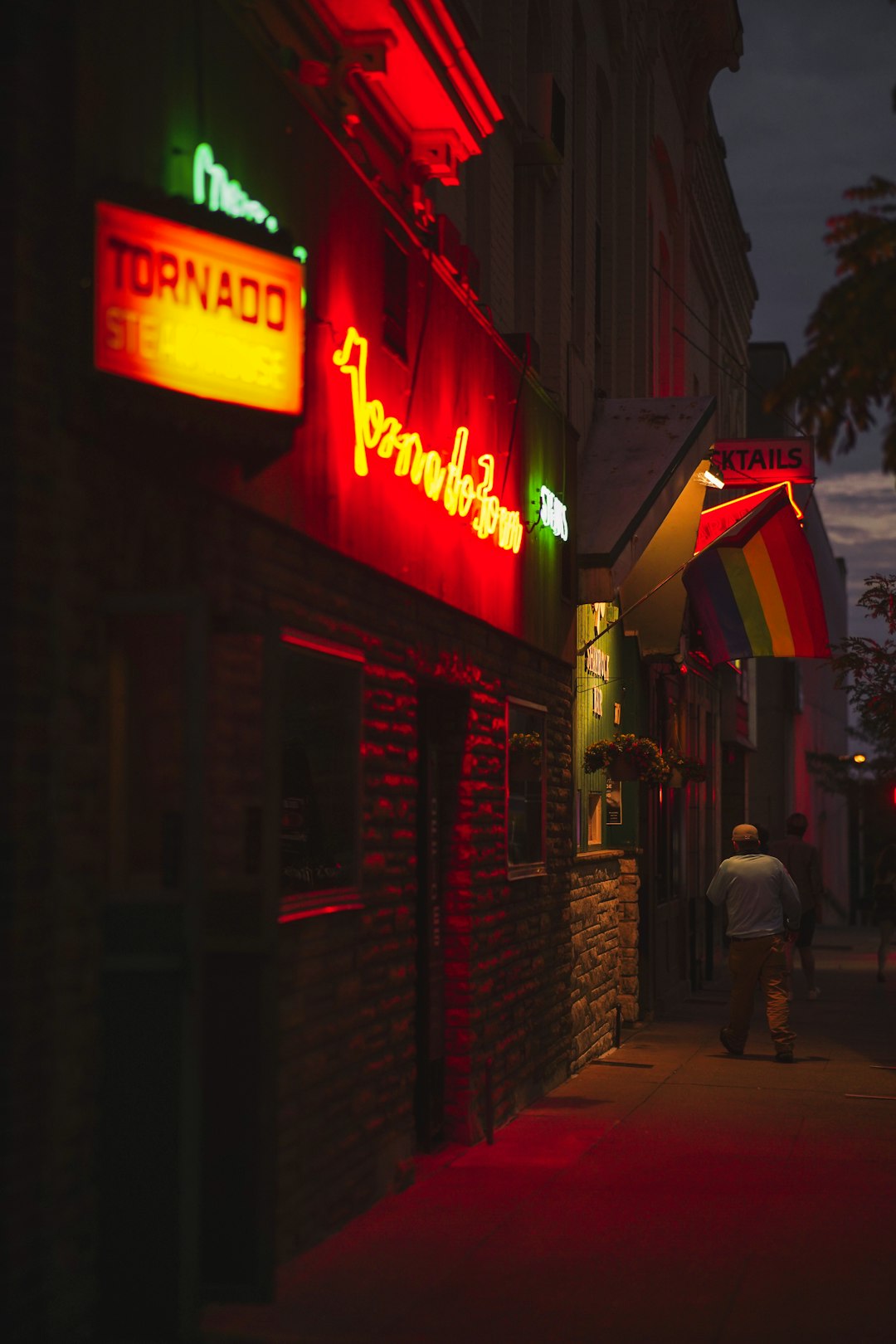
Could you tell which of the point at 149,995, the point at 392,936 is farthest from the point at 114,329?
the point at 392,936

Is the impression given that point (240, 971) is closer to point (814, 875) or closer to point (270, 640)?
point (270, 640)

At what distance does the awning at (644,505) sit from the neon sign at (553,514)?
0.78 meters

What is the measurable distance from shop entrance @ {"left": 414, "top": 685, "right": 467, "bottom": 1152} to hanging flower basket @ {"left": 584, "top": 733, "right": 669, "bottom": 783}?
204 inches

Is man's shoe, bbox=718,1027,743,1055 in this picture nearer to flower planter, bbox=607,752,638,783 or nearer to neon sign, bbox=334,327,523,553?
flower planter, bbox=607,752,638,783

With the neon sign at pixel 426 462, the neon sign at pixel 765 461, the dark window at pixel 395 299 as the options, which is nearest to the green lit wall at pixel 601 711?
the neon sign at pixel 426 462

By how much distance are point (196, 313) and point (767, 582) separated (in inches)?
478

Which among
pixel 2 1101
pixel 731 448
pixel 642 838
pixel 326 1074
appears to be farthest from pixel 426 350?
pixel 731 448

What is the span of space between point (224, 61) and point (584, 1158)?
6269mm

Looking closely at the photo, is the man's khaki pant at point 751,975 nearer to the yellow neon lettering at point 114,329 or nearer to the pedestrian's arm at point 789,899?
the pedestrian's arm at point 789,899

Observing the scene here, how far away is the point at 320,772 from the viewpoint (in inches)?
335

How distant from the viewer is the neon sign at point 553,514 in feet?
44.0

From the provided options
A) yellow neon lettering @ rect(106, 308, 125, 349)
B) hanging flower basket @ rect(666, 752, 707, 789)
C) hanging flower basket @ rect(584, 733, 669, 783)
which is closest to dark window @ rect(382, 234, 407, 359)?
yellow neon lettering @ rect(106, 308, 125, 349)

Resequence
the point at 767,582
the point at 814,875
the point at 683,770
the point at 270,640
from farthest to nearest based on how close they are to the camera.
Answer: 1. the point at 814,875
2. the point at 683,770
3. the point at 767,582
4. the point at 270,640

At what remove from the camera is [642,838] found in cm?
1889
